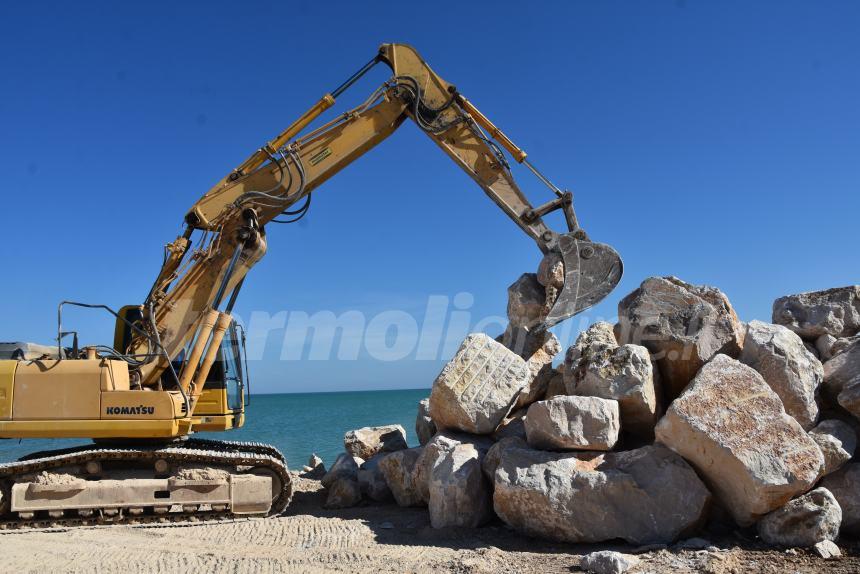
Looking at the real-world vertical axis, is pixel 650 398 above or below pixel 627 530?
above

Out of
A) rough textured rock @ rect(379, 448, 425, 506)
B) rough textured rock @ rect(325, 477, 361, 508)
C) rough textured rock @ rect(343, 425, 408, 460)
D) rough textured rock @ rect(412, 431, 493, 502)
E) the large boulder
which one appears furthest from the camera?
rough textured rock @ rect(343, 425, 408, 460)

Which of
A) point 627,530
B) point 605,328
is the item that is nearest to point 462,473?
point 627,530

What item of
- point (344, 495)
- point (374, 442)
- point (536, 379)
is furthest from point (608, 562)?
point (374, 442)

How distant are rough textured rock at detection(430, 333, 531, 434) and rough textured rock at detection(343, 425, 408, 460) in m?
2.30

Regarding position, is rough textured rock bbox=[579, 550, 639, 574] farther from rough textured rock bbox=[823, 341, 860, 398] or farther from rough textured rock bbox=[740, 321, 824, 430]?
rough textured rock bbox=[823, 341, 860, 398]

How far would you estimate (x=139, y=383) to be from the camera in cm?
798

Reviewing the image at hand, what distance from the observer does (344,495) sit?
27.9 feet

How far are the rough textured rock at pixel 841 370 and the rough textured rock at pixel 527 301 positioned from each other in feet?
10.6

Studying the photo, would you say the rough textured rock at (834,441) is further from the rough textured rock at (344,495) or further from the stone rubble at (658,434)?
the rough textured rock at (344,495)

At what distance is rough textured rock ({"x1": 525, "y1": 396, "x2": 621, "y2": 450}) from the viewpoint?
643 cm

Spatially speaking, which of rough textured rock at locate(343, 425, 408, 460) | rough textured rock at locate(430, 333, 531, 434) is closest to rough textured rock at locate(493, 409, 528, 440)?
rough textured rock at locate(430, 333, 531, 434)

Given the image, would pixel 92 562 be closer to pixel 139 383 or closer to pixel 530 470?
pixel 139 383

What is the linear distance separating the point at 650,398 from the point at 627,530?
4.53ft

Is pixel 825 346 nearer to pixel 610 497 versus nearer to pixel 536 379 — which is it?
pixel 536 379
